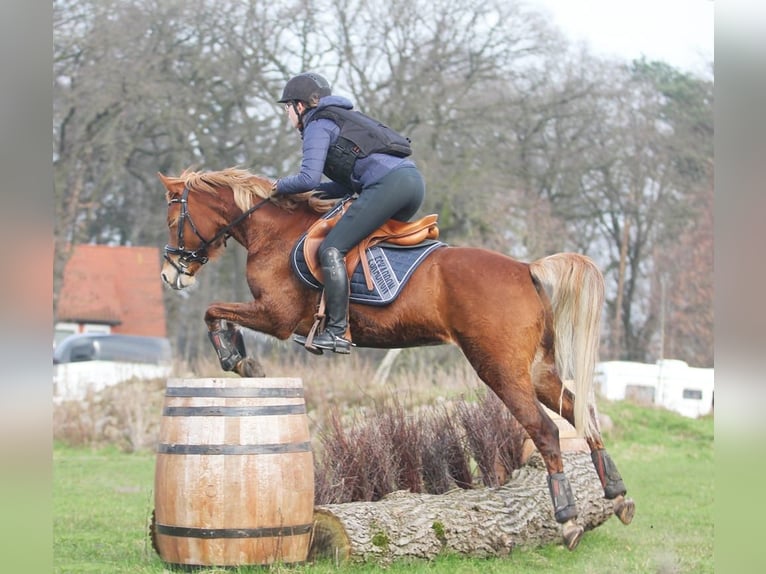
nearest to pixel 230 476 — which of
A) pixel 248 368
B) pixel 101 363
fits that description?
pixel 248 368

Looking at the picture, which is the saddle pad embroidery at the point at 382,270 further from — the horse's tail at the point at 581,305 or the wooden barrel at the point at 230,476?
the wooden barrel at the point at 230,476

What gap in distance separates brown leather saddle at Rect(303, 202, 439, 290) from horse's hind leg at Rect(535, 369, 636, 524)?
1.25 m

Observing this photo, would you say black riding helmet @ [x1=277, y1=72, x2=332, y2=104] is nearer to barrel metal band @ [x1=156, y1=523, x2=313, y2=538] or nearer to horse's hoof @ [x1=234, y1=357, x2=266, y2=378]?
horse's hoof @ [x1=234, y1=357, x2=266, y2=378]

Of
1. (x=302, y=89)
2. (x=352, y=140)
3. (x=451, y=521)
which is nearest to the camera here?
(x=451, y=521)

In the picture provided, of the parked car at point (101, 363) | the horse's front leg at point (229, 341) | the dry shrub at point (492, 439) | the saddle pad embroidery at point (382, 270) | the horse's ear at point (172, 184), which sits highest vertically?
the horse's ear at point (172, 184)

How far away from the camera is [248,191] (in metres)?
6.41

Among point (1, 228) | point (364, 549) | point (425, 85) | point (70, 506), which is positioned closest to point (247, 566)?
point (364, 549)

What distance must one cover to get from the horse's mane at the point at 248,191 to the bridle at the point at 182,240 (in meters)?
0.06

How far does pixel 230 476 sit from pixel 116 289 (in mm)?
28056

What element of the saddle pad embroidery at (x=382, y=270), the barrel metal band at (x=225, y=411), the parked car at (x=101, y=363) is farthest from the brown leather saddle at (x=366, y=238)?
the parked car at (x=101, y=363)

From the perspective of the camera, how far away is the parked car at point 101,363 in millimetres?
16109

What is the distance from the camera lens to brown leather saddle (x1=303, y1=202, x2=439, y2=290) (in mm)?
5941

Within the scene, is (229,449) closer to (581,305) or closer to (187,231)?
(187,231)

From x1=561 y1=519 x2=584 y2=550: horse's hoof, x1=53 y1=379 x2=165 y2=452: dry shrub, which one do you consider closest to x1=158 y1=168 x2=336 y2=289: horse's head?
x1=561 y1=519 x2=584 y2=550: horse's hoof
